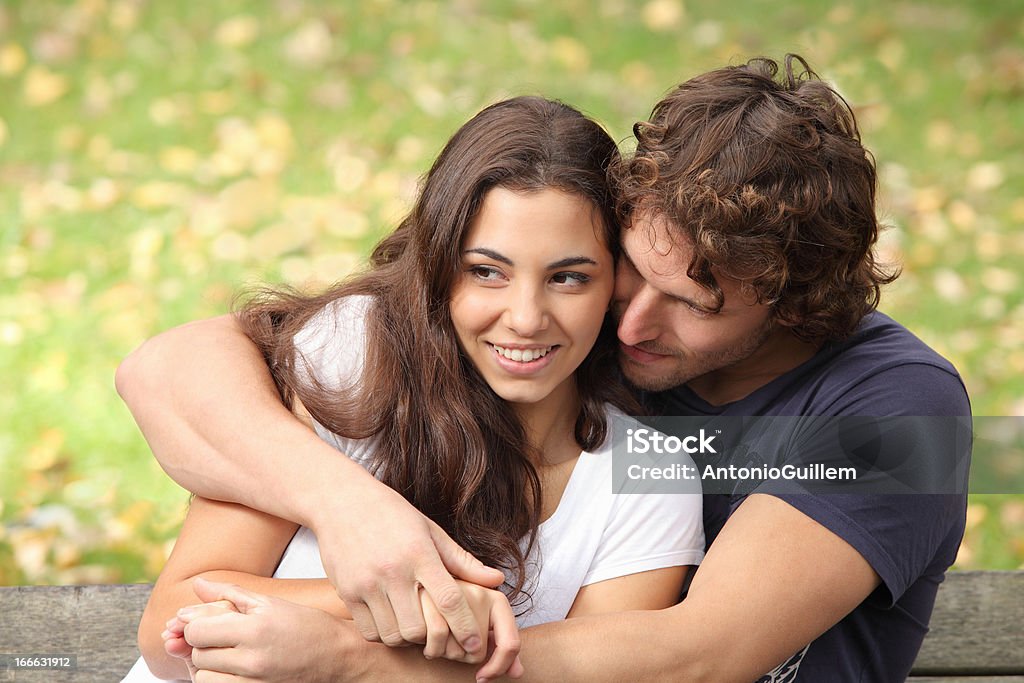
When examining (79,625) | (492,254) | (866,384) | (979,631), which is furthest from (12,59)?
(979,631)

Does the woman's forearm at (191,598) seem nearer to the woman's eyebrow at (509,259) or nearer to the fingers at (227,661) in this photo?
the fingers at (227,661)

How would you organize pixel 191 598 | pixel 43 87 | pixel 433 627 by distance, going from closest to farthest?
pixel 433 627
pixel 191 598
pixel 43 87

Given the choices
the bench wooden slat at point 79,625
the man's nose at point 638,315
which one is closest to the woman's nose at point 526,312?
the man's nose at point 638,315

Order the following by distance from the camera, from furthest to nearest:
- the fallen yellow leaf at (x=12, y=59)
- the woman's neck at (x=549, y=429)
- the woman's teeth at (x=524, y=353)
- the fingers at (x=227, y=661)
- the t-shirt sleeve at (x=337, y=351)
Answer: the fallen yellow leaf at (x=12, y=59) → the woman's neck at (x=549, y=429) → the t-shirt sleeve at (x=337, y=351) → the woman's teeth at (x=524, y=353) → the fingers at (x=227, y=661)

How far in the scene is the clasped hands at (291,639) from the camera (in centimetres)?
193

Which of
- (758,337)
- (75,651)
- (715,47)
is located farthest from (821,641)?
(715,47)

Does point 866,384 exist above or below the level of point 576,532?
above

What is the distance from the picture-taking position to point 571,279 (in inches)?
90.4

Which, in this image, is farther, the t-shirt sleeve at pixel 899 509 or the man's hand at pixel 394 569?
the t-shirt sleeve at pixel 899 509

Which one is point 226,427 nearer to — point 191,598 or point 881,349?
point 191,598

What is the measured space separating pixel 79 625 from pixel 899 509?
1.71 m

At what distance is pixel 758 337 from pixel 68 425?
9.02 feet

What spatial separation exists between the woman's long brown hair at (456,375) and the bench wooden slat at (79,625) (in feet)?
2.29

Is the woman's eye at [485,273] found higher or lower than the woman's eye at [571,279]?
lower
